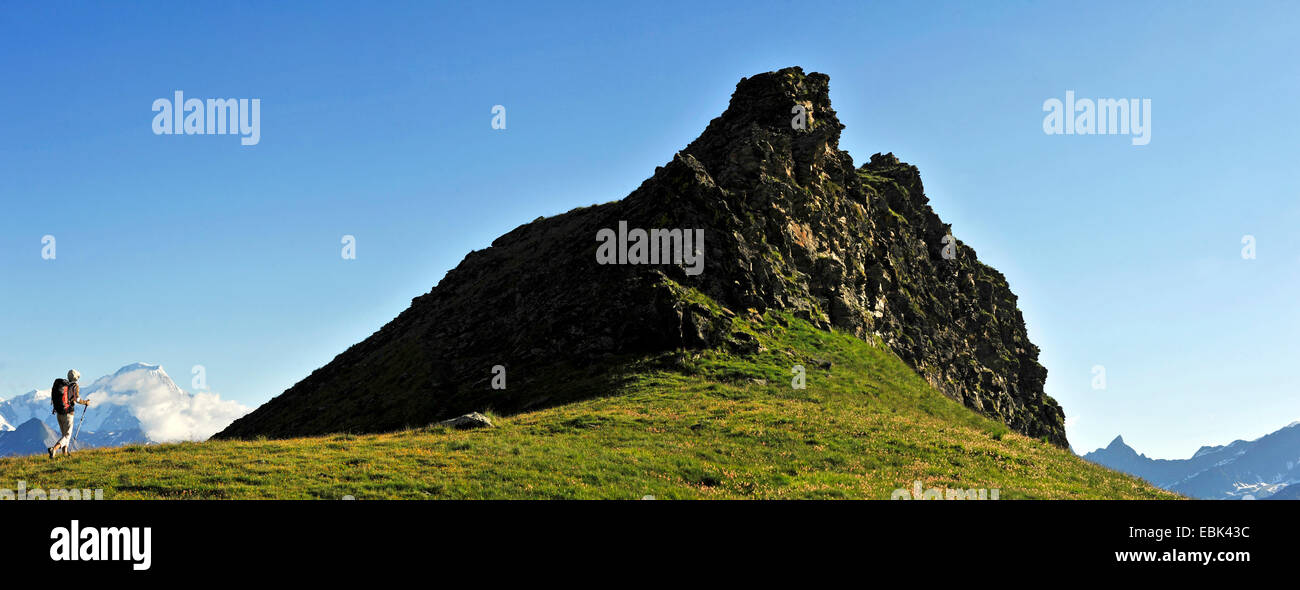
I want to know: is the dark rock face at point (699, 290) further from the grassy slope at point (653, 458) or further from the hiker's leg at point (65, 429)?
the hiker's leg at point (65, 429)

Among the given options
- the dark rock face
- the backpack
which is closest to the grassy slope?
the backpack

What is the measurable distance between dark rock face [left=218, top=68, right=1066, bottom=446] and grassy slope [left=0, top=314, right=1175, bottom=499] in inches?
364

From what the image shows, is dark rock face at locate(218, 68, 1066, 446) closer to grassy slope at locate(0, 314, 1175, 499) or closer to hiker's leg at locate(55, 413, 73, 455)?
grassy slope at locate(0, 314, 1175, 499)

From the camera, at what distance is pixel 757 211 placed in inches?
2574

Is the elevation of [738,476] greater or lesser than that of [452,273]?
lesser

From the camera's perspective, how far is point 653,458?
2989 cm

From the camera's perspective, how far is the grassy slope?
24.7m

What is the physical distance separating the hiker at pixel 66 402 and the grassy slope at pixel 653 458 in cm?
109

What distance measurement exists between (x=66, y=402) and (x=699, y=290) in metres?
39.3

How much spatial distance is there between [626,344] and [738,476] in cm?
2601

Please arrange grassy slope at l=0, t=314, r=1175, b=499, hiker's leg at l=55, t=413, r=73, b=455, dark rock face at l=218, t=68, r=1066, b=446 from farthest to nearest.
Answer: dark rock face at l=218, t=68, r=1066, b=446
hiker's leg at l=55, t=413, r=73, b=455
grassy slope at l=0, t=314, r=1175, b=499

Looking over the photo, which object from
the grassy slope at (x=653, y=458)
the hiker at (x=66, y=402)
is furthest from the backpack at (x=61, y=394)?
the grassy slope at (x=653, y=458)
